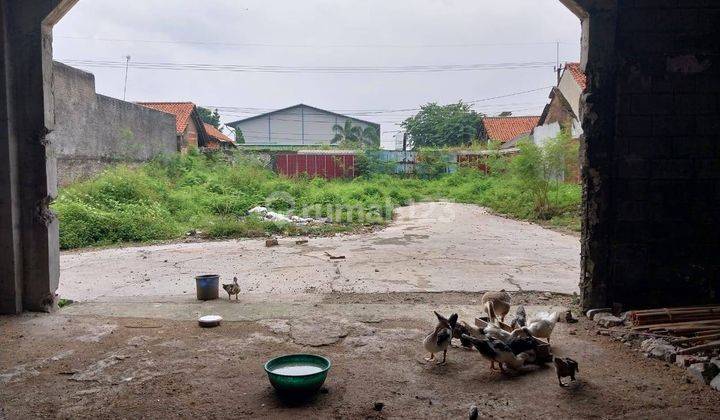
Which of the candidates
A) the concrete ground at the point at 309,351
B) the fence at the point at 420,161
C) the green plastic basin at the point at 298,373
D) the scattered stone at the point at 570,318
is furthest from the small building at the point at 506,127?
the green plastic basin at the point at 298,373

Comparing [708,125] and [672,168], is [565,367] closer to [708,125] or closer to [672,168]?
[672,168]

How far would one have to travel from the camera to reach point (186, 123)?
24969mm

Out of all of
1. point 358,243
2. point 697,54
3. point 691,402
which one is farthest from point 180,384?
point 358,243

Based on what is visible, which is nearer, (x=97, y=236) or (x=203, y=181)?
(x=97, y=236)

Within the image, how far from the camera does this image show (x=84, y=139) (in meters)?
14.8

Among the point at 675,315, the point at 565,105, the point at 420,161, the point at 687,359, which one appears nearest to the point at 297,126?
the point at 420,161

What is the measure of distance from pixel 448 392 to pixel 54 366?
9.65 feet

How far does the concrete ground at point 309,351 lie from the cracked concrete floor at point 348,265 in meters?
0.05

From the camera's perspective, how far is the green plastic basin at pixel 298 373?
307 cm

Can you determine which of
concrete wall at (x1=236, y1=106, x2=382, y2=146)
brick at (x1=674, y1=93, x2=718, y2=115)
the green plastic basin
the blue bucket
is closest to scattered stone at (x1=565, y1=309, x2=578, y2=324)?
brick at (x1=674, y1=93, x2=718, y2=115)

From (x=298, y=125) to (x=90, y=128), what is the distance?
25873 mm

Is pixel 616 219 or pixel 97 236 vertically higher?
pixel 616 219

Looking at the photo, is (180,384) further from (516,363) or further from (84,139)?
(84,139)

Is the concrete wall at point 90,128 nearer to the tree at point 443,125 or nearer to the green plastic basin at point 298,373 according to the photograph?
the green plastic basin at point 298,373
